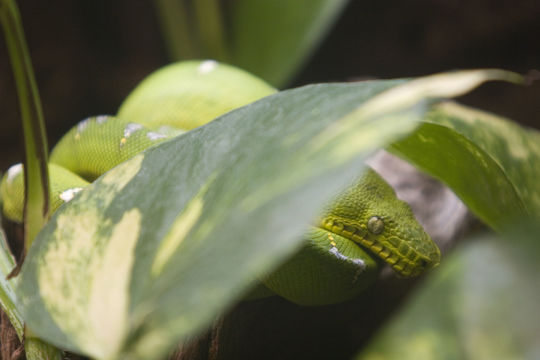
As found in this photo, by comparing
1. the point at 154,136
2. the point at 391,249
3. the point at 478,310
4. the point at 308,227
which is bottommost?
the point at 391,249

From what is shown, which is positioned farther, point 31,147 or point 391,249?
point 391,249

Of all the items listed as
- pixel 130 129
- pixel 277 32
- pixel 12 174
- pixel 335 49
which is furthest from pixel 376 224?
pixel 335 49

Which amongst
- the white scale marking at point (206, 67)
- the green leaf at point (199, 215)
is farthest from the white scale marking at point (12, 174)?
the green leaf at point (199, 215)

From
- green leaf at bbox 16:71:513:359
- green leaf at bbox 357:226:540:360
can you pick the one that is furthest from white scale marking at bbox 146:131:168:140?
green leaf at bbox 357:226:540:360

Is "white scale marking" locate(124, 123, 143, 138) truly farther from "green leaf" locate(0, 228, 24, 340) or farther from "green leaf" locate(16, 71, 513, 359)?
"green leaf" locate(16, 71, 513, 359)

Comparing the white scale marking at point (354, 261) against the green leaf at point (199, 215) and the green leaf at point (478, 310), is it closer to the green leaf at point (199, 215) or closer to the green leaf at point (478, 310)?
the green leaf at point (199, 215)

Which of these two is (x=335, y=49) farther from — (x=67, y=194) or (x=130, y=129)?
(x=67, y=194)

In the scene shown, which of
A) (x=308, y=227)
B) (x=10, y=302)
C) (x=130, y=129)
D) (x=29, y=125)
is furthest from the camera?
(x=130, y=129)

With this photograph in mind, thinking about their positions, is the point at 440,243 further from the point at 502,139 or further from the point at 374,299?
the point at 502,139
